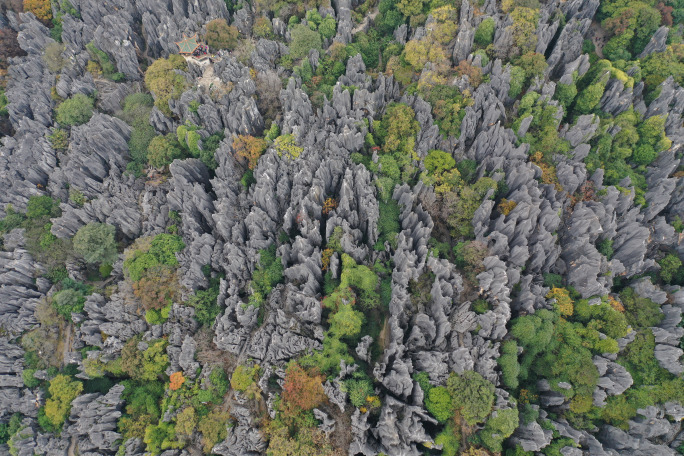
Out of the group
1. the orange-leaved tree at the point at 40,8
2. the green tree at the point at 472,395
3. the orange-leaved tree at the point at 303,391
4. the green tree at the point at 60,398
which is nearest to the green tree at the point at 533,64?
the green tree at the point at 472,395

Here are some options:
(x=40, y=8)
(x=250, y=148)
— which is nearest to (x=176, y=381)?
(x=250, y=148)

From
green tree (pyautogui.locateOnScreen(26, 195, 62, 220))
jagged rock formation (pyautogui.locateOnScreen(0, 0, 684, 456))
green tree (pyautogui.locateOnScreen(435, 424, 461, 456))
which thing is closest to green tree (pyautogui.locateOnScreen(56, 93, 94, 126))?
jagged rock formation (pyautogui.locateOnScreen(0, 0, 684, 456))

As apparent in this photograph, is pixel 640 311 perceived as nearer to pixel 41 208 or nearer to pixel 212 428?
pixel 212 428

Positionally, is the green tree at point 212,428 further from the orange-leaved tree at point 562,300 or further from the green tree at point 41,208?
the green tree at point 41,208

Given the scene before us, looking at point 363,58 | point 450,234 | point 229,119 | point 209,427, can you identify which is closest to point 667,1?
point 363,58

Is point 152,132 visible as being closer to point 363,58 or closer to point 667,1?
point 363,58

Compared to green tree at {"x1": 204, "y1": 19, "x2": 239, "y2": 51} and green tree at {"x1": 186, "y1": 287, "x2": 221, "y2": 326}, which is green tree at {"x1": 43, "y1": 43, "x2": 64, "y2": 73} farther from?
green tree at {"x1": 186, "y1": 287, "x2": 221, "y2": 326}

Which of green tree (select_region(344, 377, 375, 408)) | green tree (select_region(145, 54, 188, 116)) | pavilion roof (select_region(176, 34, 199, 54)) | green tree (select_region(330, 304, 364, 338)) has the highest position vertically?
pavilion roof (select_region(176, 34, 199, 54))
